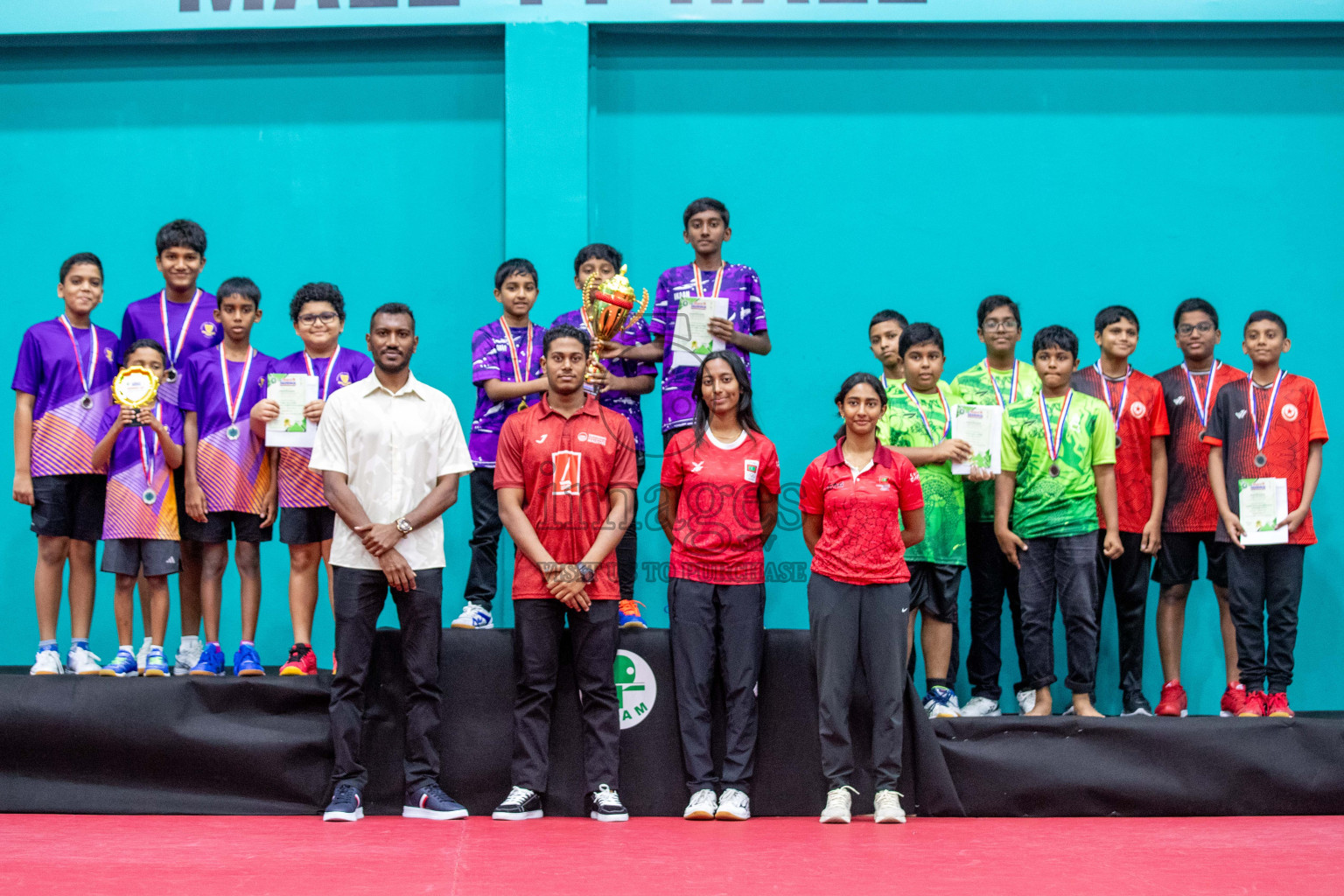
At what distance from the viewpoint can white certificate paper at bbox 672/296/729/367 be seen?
15.3 ft

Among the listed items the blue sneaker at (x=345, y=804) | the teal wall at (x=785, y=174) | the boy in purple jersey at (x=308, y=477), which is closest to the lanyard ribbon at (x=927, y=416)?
the teal wall at (x=785, y=174)

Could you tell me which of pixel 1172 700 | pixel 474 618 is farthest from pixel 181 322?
pixel 1172 700

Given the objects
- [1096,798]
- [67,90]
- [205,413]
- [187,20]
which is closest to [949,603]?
[1096,798]

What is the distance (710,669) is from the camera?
13.3 ft

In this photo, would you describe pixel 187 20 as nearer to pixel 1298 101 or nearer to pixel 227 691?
pixel 227 691

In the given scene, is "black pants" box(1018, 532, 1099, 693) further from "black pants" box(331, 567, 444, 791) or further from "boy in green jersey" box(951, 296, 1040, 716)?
"black pants" box(331, 567, 444, 791)

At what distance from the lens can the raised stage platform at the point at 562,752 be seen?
409cm

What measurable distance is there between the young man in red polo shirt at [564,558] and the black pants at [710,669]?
254mm

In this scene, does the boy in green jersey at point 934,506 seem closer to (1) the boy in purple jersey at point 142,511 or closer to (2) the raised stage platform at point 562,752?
(2) the raised stage platform at point 562,752

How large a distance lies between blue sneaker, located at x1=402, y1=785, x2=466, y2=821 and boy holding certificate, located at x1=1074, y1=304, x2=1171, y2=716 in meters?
2.85

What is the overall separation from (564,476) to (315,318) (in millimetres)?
1416

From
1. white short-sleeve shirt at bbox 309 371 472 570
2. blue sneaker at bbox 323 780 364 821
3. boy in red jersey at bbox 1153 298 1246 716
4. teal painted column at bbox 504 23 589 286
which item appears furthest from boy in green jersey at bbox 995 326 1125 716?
blue sneaker at bbox 323 780 364 821

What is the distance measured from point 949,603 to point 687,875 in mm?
1858

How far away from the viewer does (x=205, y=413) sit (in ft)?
15.4
